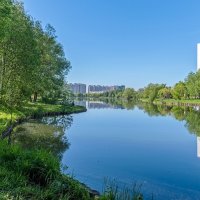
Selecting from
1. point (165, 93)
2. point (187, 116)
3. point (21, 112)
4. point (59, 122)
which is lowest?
point (59, 122)

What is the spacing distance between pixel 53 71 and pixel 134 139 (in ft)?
112


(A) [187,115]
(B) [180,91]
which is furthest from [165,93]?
(A) [187,115]

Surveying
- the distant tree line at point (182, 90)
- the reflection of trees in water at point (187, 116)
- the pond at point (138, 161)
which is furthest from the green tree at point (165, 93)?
the pond at point (138, 161)

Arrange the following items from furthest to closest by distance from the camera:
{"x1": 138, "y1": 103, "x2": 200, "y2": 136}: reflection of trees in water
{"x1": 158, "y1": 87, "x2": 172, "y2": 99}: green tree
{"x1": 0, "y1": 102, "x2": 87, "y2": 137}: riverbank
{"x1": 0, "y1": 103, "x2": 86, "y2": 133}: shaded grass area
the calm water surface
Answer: {"x1": 158, "y1": 87, "x2": 172, "y2": 99}: green tree < {"x1": 138, "y1": 103, "x2": 200, "y2": 136}: reflection of trees in water < {"x1": 0, "y1": 103, "x2": 86, "y2": 133}: shaded grass area < {"x1": 0, "y1": 102, "x2": 87, "y2": 137}: riverbank < the calm water surface

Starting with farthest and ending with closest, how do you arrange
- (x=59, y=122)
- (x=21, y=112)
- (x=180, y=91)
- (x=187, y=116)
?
(x=180, y=91)
(x=187, y=116)
(x=59, y=122)
(x=21, y=112)

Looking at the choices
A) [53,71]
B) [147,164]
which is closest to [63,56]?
[53,71]

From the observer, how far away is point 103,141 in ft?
91.3

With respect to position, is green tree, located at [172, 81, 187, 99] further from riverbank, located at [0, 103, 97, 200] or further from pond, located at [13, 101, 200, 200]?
riverbank, located at [0, 103, 97, 200]

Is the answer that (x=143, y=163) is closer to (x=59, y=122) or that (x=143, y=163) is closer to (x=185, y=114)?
(x=59, y=122)

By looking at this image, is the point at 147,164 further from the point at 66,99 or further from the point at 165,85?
the point at 165,85

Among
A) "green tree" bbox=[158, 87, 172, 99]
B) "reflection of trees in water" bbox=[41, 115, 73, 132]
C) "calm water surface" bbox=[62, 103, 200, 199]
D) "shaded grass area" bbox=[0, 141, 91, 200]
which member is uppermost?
"green tree" bbox=[158, 87, 172, 99]

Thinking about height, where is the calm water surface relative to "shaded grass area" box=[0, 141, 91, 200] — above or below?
below

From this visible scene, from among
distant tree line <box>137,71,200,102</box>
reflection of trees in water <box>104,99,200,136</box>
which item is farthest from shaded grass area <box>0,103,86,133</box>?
distant tree line <box>137,71,200,102</box>

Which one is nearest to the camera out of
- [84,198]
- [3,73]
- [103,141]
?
[84,198]
